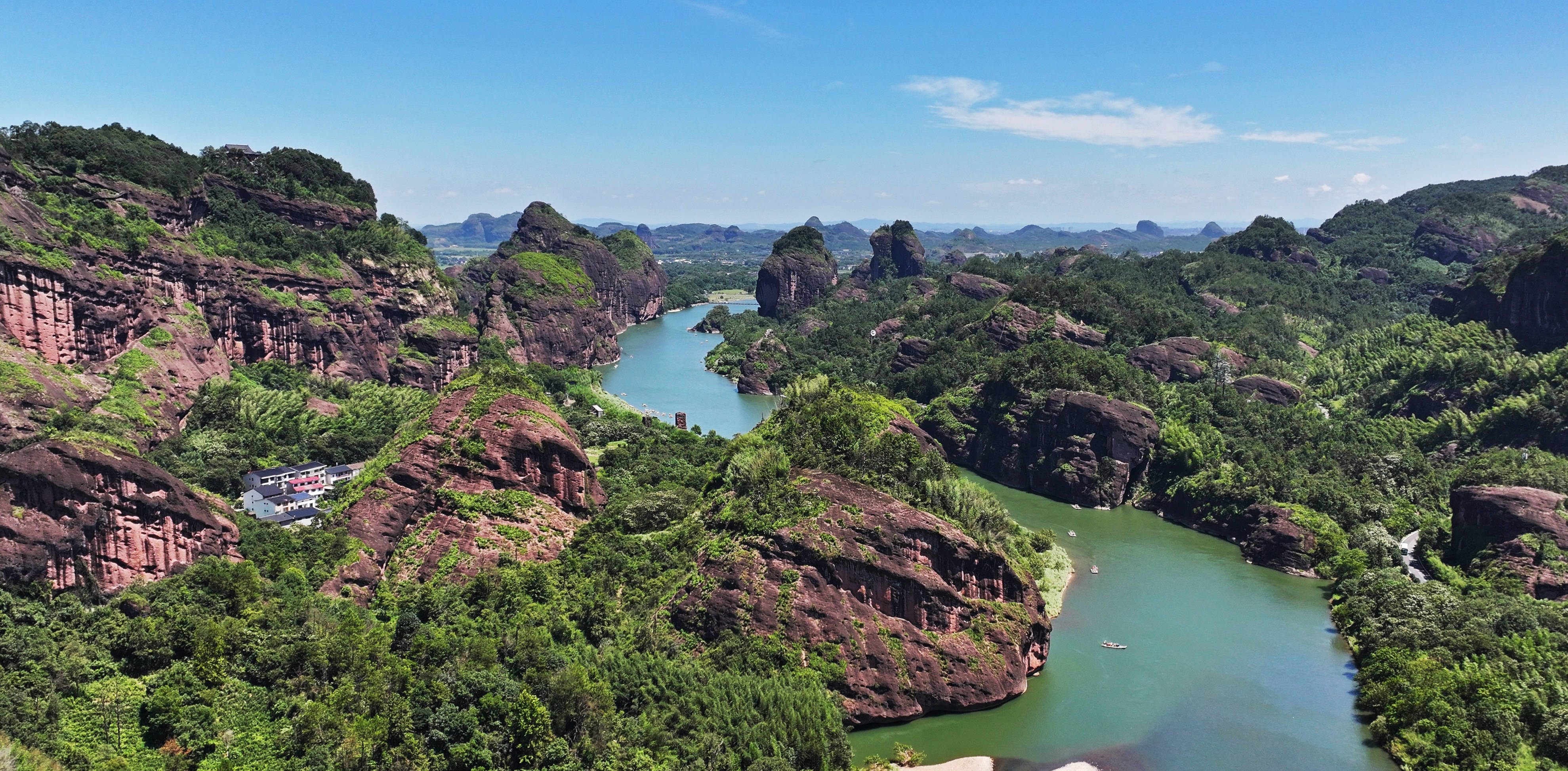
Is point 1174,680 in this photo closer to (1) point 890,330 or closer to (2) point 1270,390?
(2) point 1270,390

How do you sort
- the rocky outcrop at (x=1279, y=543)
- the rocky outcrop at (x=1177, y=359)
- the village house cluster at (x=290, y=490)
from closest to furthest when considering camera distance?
the village house cluster at (x=290, y=490), the rocky outcrop at (x=1279, y=543), the rocky outcrop at (x=1177, y=359)

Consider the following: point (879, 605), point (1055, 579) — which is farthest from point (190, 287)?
point (1055, 579)

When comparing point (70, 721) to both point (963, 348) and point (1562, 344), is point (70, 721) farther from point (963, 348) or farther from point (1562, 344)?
point (1562, 344)

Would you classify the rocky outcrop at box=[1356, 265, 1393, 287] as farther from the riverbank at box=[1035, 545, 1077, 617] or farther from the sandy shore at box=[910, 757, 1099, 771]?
the sandy shore at box=[910, 757, 1099, 771]

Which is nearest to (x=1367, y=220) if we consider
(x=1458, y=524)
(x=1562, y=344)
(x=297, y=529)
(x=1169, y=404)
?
(x=1562, y=344)

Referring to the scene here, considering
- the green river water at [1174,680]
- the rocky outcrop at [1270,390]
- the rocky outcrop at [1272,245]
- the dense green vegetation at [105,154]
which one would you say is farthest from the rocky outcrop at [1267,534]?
the rocky outcrop at [1272,245]

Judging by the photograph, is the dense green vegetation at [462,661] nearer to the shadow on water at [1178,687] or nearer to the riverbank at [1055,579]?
the riverbank at [1055,579]
